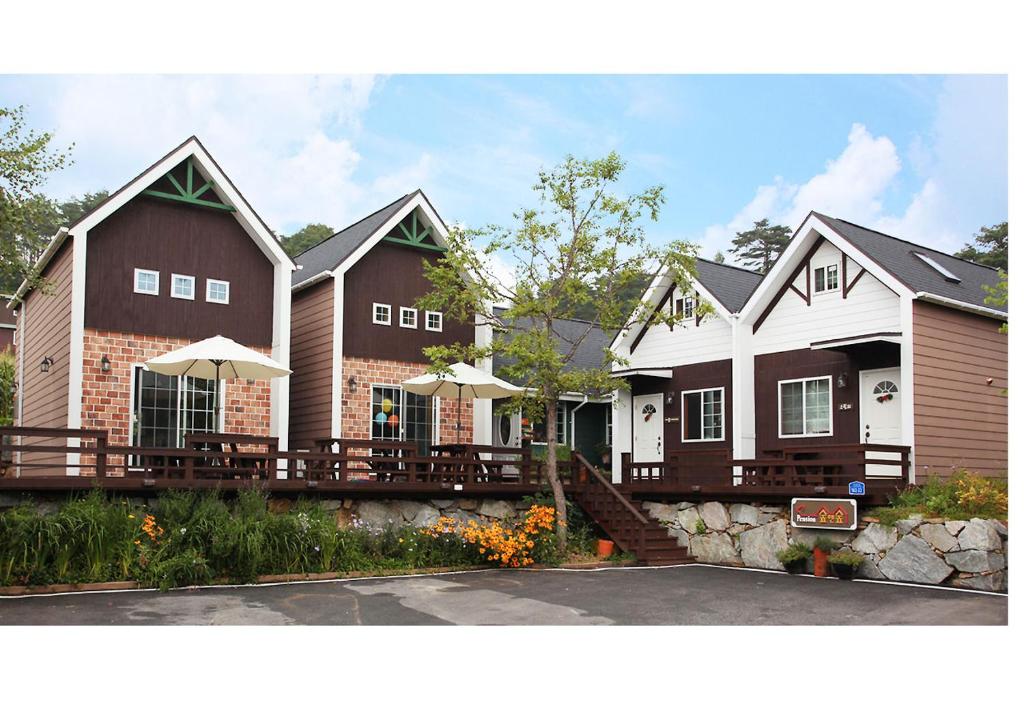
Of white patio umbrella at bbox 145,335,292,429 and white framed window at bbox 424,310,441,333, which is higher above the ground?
white framed window at bbox 424,310,441,333

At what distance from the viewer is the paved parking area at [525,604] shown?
9.02 metres

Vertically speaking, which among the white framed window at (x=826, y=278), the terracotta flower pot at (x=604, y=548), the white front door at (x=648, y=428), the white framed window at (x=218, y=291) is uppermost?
the white framed window at (x=826, y=278)

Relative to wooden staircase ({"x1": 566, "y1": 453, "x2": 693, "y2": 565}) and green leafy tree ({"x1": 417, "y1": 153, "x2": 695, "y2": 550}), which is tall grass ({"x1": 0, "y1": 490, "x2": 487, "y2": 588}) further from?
wooden staircase ({"x1": 566, "y1": 453, "x2": 693, "y2": 565})

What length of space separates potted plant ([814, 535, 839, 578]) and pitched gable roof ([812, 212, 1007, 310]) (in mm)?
3910

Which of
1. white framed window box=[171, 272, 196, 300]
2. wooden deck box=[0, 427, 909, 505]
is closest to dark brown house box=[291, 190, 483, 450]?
wooden deck box=[0, 427, 909, 505]

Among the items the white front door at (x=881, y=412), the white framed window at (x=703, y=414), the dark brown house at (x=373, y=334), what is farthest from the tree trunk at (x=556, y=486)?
the white front door at (x=881, y=412)

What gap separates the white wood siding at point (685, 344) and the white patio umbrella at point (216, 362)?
7.50 meters

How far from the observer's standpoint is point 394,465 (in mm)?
14867

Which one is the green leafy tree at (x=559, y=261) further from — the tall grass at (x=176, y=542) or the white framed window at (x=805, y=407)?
the tall grass at (x=176, y=542)

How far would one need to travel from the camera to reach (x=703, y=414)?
17469 mm

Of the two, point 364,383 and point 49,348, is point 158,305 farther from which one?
point 364,383

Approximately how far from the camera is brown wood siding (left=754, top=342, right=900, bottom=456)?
1470 centimetres

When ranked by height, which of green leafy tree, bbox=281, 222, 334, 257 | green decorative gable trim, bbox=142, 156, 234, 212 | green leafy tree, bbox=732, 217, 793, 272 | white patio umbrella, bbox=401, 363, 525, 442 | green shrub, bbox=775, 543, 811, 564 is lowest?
green shrub, bbox=775, 543, 811, 564
